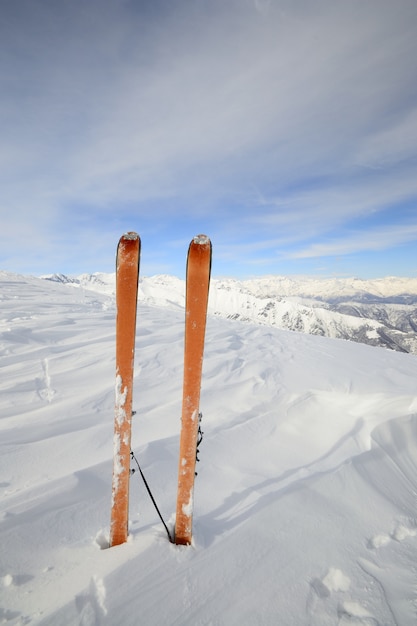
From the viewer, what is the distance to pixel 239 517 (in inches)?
108

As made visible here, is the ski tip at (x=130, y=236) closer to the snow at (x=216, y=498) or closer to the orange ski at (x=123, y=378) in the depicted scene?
the orange ski at (x=123, y=378)

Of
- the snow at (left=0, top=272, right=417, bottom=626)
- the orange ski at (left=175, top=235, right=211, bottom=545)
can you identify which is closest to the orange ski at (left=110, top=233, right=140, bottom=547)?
the snow at (left=0, top=272, right=417, bottom=626)

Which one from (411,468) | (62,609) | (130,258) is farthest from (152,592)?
(411,468)

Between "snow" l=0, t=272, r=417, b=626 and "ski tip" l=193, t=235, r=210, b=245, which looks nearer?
"snow" l=0, t=272, r=417, b=626

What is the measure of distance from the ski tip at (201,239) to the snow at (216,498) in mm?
2420

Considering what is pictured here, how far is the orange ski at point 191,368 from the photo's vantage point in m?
2.36

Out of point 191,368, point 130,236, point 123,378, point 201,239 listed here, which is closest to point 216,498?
point 191,368

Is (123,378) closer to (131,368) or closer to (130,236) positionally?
(131,368)

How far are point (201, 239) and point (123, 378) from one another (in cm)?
130

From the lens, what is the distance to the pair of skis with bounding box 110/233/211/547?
7.70ft

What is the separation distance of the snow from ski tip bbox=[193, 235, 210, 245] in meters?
2.42

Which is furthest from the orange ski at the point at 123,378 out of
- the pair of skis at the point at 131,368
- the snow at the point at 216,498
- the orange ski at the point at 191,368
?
the orange ski at the point at 191,368

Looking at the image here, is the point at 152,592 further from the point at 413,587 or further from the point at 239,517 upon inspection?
the point at 413,587

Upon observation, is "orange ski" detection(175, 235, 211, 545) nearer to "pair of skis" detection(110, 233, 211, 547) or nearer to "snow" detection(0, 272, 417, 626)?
"pair of skis" detection(110, 233, 211, 547)
